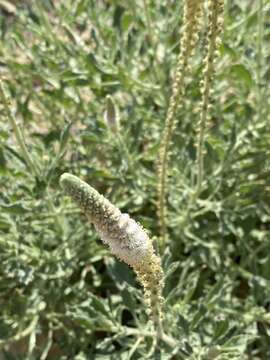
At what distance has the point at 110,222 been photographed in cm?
142

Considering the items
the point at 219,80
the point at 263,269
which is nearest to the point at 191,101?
the point at 219,80

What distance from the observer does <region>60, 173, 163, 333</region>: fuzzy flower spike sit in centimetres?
141

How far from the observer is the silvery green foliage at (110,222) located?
4.62 feet

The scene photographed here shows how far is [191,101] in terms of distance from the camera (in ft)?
9.91

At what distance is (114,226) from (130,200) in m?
1.37

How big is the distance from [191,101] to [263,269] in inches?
30.4

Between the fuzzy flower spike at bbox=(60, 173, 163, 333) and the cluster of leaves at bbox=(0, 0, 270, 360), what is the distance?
0.70 m

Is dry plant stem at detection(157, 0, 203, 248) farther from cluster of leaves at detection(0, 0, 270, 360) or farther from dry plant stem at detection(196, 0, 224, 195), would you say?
cluster of leaves at detection(0, 0, 270, 360)

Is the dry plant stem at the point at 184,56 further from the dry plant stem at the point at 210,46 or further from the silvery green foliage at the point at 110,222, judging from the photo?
the silvery green foliage at the point at 110,222

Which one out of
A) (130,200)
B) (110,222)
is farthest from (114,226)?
(130,200)

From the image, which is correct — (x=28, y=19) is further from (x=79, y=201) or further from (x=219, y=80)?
(x=79, y=201)

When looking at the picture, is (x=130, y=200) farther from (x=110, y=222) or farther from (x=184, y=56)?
(x=110, y=222)

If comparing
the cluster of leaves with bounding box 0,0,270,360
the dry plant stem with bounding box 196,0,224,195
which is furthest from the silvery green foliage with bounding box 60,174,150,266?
the cluster of leaves with bounding box 0,0,270,360

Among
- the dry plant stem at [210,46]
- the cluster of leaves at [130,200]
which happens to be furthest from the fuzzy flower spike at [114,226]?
the cluster of leaves at [130,200]
